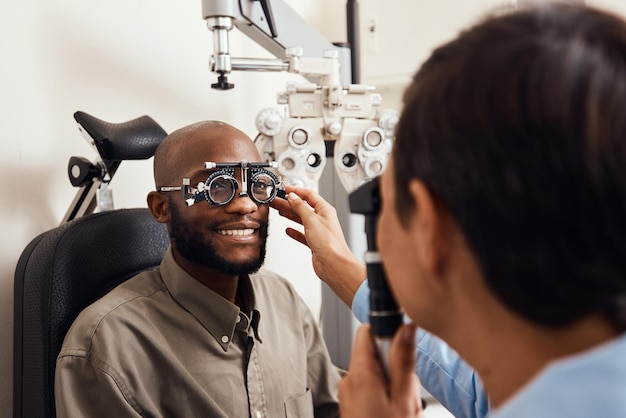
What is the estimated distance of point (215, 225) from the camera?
1.36 meters

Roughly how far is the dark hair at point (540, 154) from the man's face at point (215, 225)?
86 cm

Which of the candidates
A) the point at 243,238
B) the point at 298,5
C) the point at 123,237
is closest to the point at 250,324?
the point at 243,238

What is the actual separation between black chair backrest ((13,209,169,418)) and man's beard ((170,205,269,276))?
0.14 m

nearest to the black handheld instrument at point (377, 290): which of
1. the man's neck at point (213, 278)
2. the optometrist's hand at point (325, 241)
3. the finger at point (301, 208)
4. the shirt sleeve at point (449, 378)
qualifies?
the shirt sleeve at point (449, 378)

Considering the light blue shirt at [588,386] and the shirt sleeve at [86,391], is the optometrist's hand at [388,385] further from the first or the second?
the shirt sleeve at [86,391]

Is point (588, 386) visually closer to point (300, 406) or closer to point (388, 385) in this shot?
point (388, 385)

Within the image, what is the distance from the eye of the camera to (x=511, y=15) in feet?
1.80

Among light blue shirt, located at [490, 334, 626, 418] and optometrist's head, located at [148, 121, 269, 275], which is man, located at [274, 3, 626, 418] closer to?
light blue shirt, located at [490, 334, 626, 418]

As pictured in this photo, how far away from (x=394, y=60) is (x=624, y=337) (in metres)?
2.67

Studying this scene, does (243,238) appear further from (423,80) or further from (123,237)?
(423,80)

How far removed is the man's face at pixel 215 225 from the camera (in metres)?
1.36

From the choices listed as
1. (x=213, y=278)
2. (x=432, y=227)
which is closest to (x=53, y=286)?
(x=213, y=278)

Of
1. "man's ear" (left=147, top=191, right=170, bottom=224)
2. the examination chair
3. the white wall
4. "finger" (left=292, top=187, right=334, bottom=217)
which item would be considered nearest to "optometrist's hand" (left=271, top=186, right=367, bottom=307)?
"finger" (left=292, top=187, right=334, bottom=217)

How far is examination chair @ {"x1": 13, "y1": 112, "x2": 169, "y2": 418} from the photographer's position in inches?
49.6
